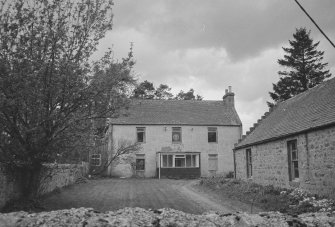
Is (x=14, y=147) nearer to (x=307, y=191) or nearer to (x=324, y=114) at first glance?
(x=307, y=191)

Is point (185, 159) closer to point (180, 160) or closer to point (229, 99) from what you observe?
point (180, 160)

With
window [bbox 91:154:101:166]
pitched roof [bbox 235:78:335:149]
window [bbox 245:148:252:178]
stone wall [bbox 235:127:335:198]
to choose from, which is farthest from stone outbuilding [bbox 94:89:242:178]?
stone wall [bbox 235:127:335:198]

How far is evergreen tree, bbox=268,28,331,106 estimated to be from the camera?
4747cm

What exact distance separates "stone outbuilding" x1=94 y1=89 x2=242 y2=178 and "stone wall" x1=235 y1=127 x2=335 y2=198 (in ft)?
61.8

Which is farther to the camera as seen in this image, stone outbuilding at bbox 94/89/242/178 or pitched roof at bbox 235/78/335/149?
stone outbuilding at bbox 94/89/242/178

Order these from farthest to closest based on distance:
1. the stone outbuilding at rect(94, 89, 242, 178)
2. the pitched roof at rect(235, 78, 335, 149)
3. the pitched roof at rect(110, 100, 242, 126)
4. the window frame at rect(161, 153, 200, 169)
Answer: the pitched roof at rect(110, 100, 242, 126)
the window frame at rect(161, 153, 200, 169)
the stone outbuilding at rect(94, 89, 242, 178)
the pitched roof at rect(235, 78, 335, 149)

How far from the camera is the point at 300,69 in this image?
48.5 meters

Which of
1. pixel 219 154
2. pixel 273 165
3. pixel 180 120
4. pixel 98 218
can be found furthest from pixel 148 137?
pixel 98 218

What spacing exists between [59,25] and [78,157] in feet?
17.4

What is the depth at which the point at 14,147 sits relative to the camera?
13008mm

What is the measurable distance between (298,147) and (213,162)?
966 inches

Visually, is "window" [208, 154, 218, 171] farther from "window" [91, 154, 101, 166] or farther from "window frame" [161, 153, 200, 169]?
"window" [91, 154, 101, 166]

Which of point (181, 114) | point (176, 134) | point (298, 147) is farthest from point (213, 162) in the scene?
point (298, 147)

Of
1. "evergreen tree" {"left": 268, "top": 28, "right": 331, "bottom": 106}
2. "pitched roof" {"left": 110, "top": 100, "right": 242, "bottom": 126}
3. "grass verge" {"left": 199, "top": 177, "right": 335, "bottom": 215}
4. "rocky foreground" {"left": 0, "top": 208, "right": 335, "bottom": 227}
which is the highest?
"evergreen tree" {"left": 268, "top": 28, "right": 331, "bottom": 106}
